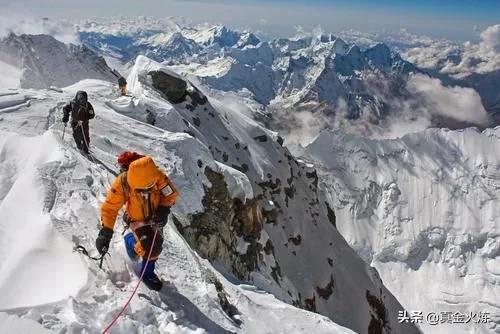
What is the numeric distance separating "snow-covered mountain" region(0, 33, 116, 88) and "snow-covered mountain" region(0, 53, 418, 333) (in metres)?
73.6

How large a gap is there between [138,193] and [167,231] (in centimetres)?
606

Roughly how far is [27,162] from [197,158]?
39.3ft

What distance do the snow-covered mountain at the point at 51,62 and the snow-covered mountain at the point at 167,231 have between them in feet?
241

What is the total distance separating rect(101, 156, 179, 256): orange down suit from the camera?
8.82m

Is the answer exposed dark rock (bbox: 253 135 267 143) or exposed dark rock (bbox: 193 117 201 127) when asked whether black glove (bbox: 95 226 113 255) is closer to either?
exposed dark rock (bbox: 193 117 201 127)

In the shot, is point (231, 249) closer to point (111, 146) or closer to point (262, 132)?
point (111, 146)

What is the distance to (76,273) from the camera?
986cm

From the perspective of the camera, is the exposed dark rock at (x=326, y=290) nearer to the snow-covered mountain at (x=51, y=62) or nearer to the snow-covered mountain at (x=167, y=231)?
the snow-covered mountain at (x=167, y=231)

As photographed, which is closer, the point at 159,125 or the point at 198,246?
the point at 198,246

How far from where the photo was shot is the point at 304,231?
62.2 metres

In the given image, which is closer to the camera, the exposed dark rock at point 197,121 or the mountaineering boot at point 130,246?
the mountaineering boot at point 130,246

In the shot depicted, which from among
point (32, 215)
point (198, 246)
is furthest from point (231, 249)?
point (32, 215)

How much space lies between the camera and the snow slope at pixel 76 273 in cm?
877

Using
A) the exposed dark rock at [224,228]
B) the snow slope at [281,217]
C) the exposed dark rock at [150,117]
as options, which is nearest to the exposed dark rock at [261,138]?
the snow slope at [281,217]
